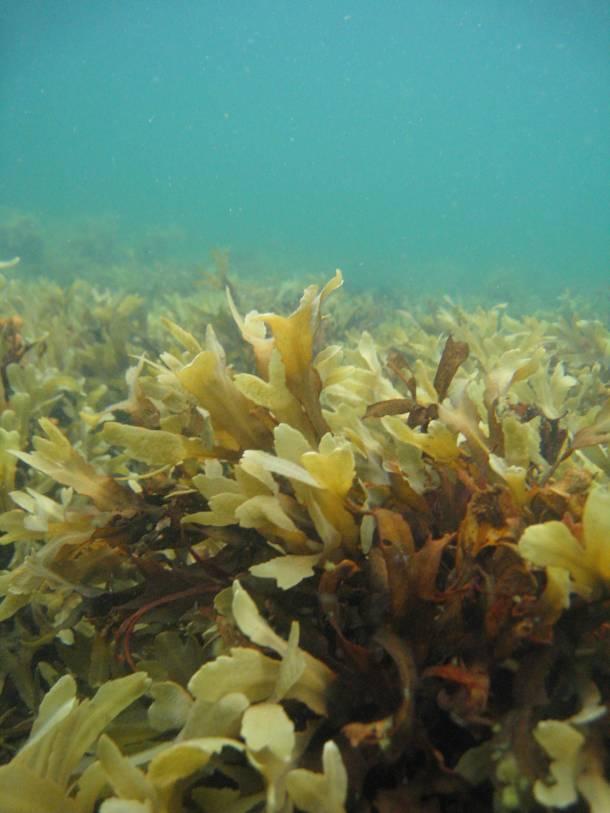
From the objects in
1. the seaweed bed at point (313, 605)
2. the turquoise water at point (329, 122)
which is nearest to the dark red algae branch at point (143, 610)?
the seaweed bed at point (313, 605)

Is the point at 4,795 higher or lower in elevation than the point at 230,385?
lower

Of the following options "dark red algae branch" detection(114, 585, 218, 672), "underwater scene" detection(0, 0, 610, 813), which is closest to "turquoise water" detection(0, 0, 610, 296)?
"underwater scene" detection(0, 0, 610, 813)

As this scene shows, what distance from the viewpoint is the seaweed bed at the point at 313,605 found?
1.88ft

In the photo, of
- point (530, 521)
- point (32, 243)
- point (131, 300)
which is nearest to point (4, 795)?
point (530, 521)

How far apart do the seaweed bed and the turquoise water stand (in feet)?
67.3

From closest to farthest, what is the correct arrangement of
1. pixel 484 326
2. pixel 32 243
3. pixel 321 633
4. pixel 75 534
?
pixel 321 633 → pixel 75 534 → pixel 484 326 → pixel 32 243

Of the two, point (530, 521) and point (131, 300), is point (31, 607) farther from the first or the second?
point (131, 300)

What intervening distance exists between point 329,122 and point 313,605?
108880mm

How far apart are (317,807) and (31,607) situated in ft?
2.29

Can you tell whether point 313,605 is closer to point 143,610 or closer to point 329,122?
point 143,610

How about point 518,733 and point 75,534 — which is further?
point 75,534

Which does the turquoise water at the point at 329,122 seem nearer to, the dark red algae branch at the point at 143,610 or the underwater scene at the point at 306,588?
the underwater scene at the point at 306,588

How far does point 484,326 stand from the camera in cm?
294

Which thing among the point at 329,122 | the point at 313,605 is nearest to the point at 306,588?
the point at 313,605
